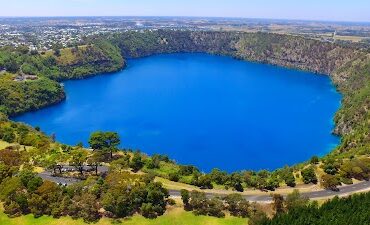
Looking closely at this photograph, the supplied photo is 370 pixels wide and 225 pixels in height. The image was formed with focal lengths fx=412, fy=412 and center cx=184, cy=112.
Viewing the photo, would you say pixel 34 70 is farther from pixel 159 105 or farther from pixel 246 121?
pixel 246 121

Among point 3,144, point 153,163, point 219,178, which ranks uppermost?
point 153,163

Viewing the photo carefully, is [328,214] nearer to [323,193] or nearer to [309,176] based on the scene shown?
[323,193]

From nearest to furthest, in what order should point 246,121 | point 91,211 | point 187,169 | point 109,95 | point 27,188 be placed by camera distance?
point 91,211 < point 27,188 < point 187,169 < point 246,121 < point 109,95

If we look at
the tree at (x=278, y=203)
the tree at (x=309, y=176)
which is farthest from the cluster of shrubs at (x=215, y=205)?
the tree at (x=309, y=176)

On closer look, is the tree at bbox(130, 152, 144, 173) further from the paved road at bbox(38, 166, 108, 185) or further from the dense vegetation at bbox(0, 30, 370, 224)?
the paved road at bbox(38, 166, 108, 185)

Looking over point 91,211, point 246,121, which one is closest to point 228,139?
point 246,121

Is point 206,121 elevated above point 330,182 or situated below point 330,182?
below

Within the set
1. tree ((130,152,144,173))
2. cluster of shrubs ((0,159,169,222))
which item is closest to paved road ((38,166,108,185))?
Answer: cluster of shrubs ((0,159,169,222))

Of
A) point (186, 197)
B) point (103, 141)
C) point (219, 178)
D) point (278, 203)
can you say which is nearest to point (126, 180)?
point (186, 197)
